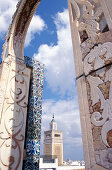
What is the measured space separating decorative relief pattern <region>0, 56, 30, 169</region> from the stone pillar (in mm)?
1130

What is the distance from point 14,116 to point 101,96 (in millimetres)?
1301

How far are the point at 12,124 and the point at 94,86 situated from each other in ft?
4.12

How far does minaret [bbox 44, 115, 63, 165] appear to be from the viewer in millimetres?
28125

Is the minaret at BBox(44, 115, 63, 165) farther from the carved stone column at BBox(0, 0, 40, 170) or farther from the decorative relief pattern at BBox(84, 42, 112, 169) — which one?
the decorative relief pattern at BBox(84, 42, 112, 169)

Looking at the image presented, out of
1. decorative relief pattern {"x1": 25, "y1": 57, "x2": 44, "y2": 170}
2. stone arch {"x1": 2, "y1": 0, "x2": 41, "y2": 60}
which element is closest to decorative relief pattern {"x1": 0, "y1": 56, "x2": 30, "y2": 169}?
decorative relief pattern {"x1": 25, "y1": 57, "x2": 44, "y2": 170}

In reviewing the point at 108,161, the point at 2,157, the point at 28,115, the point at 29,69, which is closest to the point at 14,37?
the point at 29,69

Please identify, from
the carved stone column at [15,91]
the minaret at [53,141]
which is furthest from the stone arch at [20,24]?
the minaret at [53,141]

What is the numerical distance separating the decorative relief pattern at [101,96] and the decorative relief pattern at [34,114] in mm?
1305

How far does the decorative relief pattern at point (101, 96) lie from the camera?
2.31 feet

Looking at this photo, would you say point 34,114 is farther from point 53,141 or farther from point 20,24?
point 53,141

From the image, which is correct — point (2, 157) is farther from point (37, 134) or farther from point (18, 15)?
point (18, 15)

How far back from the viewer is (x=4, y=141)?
1.58 m

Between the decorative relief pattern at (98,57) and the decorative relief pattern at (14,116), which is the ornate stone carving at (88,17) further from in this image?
the decorative relief pattern at (14,116)


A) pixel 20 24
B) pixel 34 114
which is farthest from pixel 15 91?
pixel 20 24
